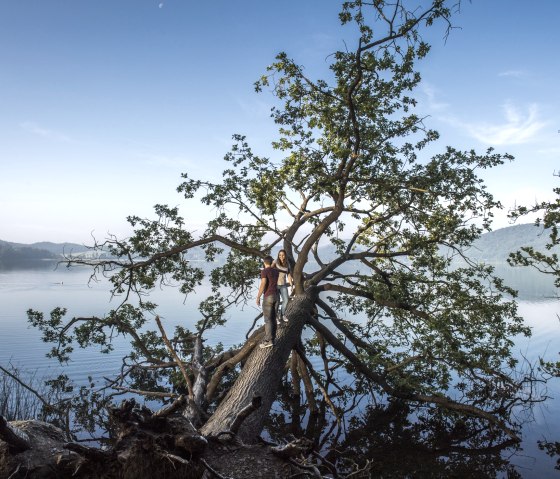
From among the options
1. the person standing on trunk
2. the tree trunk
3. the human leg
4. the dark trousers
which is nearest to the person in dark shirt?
the dark trousers

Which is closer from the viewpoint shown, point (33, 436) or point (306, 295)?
point (33, 436)

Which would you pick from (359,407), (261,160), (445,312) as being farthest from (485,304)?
(261,160)

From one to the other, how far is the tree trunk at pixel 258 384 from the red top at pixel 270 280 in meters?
1.12

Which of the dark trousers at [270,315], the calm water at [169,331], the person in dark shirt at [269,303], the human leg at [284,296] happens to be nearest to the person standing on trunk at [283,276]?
the human leg at [284,296]

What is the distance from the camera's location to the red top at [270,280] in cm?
947

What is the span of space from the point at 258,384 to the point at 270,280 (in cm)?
245

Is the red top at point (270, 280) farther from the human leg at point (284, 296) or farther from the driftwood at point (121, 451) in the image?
the driftwood at point (121, 451)

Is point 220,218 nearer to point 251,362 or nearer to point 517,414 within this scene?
point 251,362

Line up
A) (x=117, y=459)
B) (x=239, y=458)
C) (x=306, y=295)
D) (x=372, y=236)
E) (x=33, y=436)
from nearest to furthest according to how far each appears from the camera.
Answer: (x=117, y=459)
(x=33, y=436)
(x=239, y=458)
(x=306, y=295)
(x=372, y=236)

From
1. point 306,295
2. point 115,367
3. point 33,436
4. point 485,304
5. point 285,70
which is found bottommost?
point 115,367

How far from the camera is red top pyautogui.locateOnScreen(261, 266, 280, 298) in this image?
9.47 m

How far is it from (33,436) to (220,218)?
11359 mm

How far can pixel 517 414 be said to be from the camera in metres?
14.5

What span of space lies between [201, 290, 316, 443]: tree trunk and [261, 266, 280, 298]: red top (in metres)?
1.12
